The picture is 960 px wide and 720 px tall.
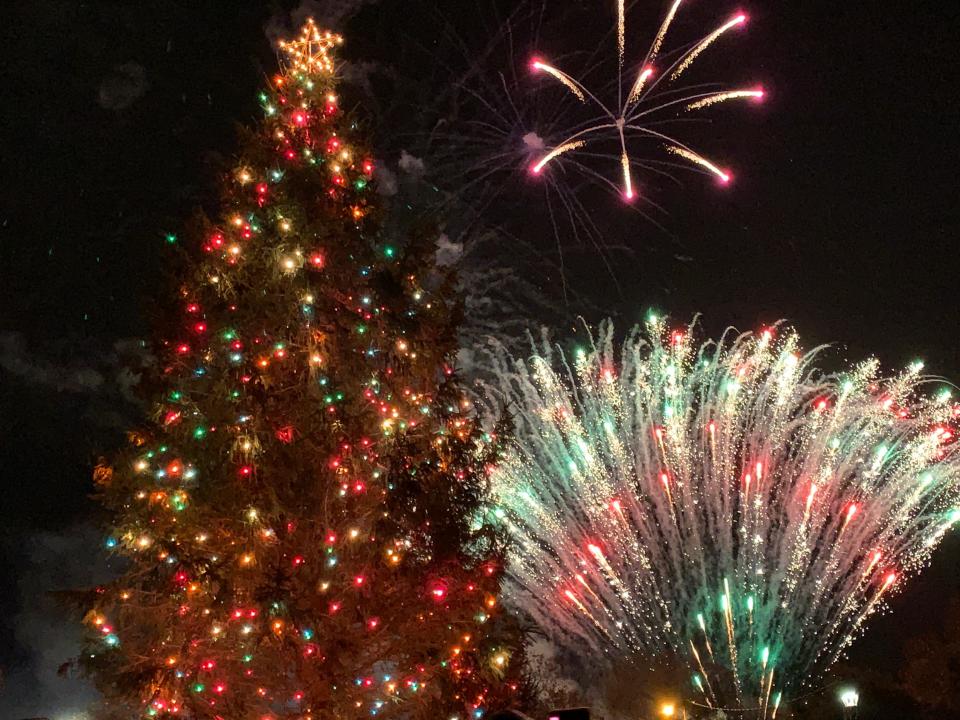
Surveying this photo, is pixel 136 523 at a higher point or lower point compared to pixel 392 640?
higher

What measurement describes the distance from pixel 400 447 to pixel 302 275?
2.41m

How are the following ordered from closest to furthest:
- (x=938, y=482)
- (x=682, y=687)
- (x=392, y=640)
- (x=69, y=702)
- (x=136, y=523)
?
(x=136, y=523) → (x=392, y=640) → (x=938, y=482) → (x=69, y=702) → (x=682, y=687)

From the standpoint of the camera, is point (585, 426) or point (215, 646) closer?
point (215, 646)

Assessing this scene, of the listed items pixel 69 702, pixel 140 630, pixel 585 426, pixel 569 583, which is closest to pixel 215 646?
pixel 140 630

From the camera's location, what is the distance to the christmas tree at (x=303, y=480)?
29.2 feet

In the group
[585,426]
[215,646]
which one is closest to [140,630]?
[215,646]

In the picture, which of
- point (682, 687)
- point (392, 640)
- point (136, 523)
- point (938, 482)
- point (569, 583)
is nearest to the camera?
point (136, 523)

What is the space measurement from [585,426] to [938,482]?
25.7ft

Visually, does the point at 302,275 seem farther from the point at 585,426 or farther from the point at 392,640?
the point at 585,426

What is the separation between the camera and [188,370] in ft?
32.7

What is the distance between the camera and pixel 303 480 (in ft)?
31.0

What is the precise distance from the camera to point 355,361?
32.4ft

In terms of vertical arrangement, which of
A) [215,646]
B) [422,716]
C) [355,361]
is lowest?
[422,716]

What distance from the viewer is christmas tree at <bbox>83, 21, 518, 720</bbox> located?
8.89 meters
